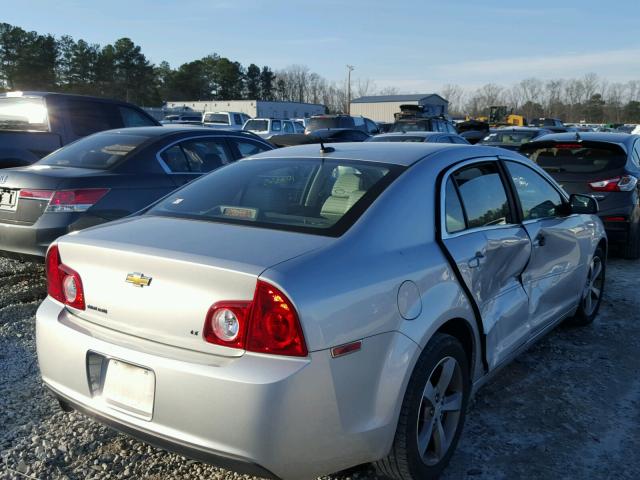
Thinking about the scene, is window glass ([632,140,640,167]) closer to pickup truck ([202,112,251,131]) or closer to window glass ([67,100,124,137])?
window glass ([67,100,124,137])

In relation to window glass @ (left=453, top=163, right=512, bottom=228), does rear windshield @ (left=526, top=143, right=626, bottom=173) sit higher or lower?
lower

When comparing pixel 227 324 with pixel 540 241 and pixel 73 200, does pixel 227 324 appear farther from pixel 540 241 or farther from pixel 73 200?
pixel 73 200

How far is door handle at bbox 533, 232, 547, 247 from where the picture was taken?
12.3 ft

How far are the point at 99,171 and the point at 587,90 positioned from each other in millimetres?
120091

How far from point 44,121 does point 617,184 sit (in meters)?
7.43

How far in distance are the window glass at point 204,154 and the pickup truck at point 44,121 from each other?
2526 mm

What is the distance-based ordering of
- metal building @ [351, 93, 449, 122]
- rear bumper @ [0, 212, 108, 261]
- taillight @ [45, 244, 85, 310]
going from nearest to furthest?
1. taillight @ [45, 244, 85, 310]
2. rear bumper @ [0, 212, 108, 261]
3. metal building @ [351, 93, 449, 122]

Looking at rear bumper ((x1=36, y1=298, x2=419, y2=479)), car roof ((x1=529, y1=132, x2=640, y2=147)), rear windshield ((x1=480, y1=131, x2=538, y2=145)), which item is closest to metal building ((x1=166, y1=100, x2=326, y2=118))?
rear windshield ((x1=480, y1=131, x2=538, y2=145))

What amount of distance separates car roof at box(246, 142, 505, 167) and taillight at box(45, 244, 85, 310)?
1.40m

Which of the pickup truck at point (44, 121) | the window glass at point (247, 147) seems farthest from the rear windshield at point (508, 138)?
the pickup truck at point (44, 121)

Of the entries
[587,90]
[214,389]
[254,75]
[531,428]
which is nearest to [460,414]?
[531,428]

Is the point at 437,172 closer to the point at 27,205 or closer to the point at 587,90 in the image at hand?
the point at 27,205

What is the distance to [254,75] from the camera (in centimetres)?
9675

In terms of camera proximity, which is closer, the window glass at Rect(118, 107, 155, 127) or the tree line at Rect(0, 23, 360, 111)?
the window glass at Rect(118, 107, 155, 127)
